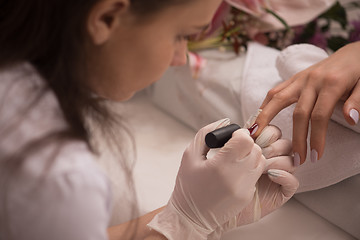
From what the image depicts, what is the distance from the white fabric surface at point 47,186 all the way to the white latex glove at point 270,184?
367mm

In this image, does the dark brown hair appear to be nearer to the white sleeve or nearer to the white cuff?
the white sleeve

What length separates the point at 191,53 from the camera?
3.52 feet

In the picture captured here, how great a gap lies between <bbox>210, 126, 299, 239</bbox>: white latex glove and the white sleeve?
38 centimetres

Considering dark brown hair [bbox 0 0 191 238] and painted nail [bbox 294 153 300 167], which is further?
painted nail [bbox 294 153 300 167]

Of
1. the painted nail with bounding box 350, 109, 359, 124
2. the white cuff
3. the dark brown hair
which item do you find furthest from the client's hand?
the dark brown hair

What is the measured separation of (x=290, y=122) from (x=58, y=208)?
55 centimetres

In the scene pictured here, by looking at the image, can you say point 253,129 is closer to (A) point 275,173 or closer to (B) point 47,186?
(A) point 275,173

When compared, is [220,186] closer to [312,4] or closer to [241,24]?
[241,24]

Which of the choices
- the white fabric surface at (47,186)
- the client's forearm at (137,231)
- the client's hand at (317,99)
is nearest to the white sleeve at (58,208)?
the white fabric surface at (47,186)

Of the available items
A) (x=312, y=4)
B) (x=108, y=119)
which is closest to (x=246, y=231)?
(x=108, y=119)

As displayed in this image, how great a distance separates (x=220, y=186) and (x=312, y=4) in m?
0.73

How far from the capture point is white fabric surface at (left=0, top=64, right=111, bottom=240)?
408 millimetres

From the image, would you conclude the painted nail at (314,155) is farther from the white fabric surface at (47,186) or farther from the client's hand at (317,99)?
the white fabric surface at (47,186)

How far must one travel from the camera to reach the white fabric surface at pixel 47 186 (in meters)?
0.41
